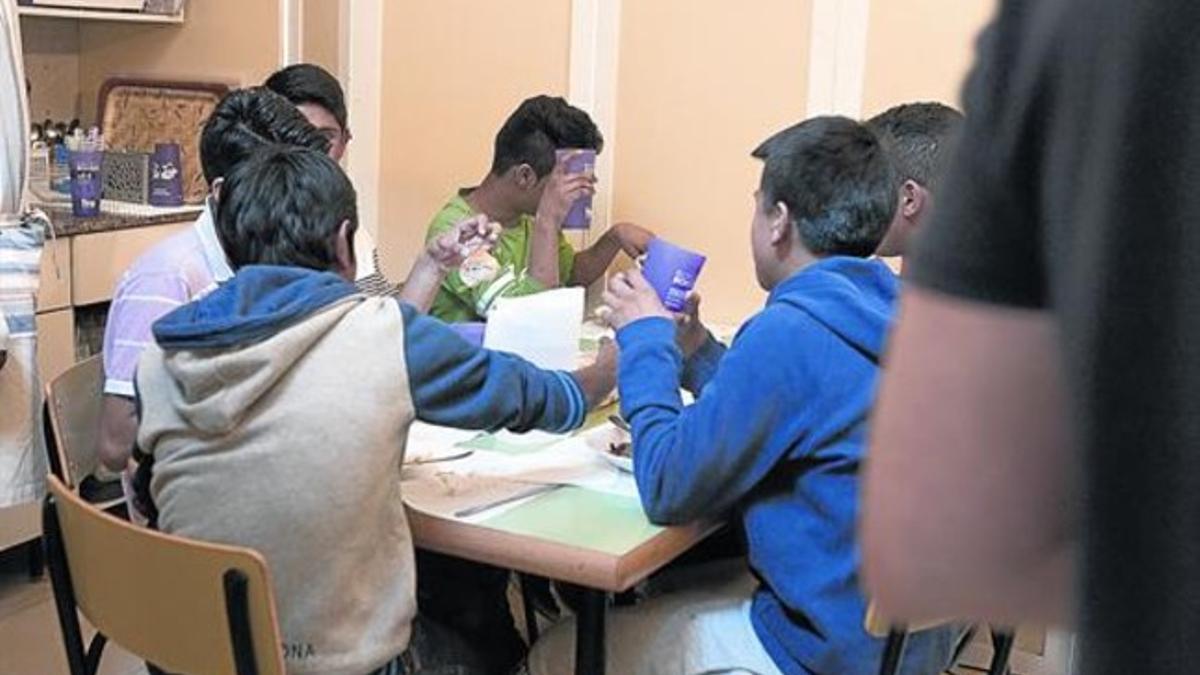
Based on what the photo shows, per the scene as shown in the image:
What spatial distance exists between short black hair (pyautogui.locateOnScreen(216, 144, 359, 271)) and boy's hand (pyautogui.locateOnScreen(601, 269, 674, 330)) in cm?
39

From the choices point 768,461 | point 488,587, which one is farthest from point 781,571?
point 488,587

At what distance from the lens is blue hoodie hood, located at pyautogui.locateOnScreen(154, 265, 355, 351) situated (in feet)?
5.18

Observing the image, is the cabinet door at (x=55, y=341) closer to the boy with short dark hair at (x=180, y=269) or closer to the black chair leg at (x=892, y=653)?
the boy with short dark hair at (x=180, y=269)

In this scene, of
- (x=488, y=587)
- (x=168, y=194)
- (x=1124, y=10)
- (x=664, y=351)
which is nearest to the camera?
(x=1124, y=10)

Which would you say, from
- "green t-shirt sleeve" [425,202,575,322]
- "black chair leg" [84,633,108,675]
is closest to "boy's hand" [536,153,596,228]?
"green t-shirt sleeve" [425,202,575,322]

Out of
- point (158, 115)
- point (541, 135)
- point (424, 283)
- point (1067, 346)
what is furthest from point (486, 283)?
point (1067, 346)

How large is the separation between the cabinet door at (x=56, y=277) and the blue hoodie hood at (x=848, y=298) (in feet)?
6.58

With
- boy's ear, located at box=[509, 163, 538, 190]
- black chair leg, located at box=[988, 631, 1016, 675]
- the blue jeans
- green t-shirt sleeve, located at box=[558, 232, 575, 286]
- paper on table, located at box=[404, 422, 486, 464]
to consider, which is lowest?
the blue jeans

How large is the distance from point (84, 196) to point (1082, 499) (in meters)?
3.28

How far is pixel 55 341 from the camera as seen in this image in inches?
127

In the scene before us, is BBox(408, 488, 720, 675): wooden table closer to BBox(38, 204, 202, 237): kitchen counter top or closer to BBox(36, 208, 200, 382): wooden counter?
BBox(36, 208, 200, 382): wooden counter

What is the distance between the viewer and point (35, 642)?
3023 mm

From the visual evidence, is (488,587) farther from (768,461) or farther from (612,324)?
(768,461)

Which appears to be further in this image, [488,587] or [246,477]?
[488,587]
